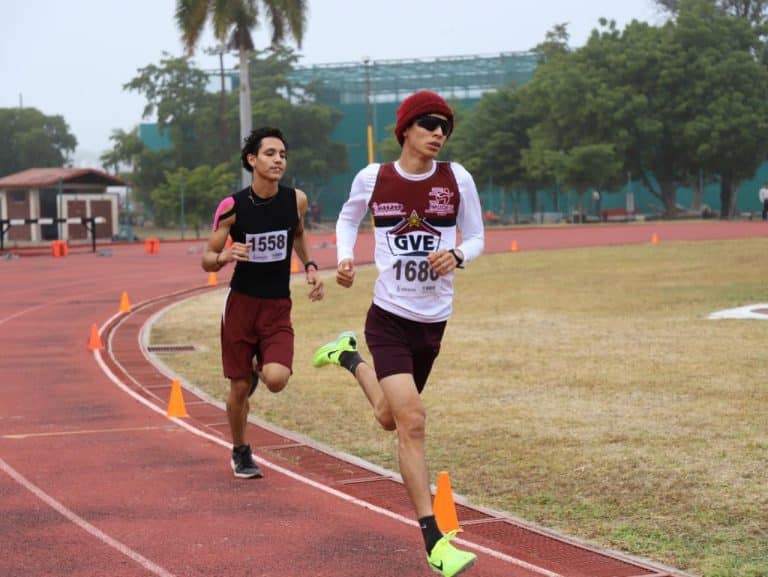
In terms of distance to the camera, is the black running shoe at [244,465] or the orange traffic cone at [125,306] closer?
the black running shoe at [244,465]

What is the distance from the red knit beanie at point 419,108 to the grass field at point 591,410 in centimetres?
241

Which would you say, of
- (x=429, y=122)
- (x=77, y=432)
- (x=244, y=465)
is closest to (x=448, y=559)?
(x=429, y=122)

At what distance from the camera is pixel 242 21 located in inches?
1805

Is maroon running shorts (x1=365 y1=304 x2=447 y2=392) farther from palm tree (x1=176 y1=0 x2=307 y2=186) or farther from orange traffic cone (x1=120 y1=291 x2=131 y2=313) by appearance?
palm tree (x1=176 y1=0 x2=307 y2=186)

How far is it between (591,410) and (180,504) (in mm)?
4504

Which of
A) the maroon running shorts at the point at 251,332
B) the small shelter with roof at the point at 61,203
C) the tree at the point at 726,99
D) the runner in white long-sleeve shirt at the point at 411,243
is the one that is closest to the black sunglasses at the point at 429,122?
the runner in white long-sleeve shirt at the point at 411,243

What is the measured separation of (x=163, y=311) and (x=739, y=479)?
1548 cm

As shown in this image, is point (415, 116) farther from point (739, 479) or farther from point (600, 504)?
point (739, 479)

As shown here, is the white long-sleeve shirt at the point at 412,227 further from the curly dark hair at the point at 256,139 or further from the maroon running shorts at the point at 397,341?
the curly dark hair at the point at 256,139

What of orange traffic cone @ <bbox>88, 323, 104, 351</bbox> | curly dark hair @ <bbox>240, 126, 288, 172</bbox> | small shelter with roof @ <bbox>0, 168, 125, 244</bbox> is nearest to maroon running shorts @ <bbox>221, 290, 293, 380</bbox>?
curly dark hair @ <bbox>240, 126, 288, 172</bbox>

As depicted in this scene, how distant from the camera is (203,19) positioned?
45.1 m

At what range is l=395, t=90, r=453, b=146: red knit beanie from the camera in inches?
259

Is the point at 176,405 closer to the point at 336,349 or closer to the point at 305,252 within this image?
the point at 305,252

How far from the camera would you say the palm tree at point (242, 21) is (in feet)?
147
